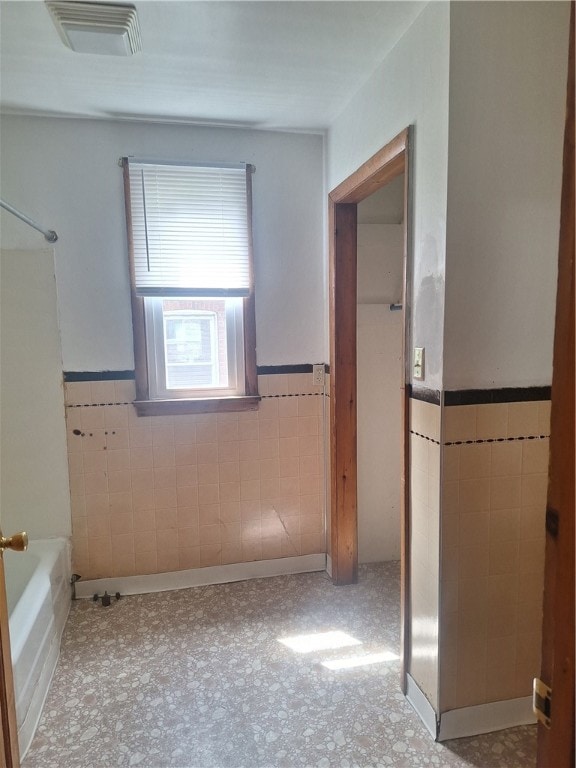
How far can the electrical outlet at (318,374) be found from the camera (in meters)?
2.44

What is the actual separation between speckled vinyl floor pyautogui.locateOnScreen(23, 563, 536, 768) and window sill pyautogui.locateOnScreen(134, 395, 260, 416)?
95 centimetres

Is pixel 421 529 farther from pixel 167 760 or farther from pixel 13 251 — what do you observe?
pixel 13 251

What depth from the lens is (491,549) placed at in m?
1.45

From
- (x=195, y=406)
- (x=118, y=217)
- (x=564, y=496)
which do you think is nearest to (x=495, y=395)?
(x=564, y=496)

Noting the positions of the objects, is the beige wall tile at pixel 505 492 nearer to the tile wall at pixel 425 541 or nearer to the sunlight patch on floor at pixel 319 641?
the tile wall at pixel 425 541

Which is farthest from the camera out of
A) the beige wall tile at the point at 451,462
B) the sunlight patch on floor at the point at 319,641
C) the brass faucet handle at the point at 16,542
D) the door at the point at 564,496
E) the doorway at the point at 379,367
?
the doorway at the point at 379,367

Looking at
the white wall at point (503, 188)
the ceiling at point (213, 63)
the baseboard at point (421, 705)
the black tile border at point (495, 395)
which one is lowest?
the baseboard at point (421, 705)

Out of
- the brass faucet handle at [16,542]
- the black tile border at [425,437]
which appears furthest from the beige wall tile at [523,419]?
the brass faucet handle at [16,542]

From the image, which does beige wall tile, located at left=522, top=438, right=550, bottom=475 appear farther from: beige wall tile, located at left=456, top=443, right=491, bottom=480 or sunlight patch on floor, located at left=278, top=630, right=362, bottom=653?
sunlight patch on floor, located at left=278, top=630, right=362, bottom=653

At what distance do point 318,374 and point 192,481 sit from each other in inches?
34.7

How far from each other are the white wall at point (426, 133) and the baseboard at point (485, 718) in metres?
1.08

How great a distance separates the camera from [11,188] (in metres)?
2.06

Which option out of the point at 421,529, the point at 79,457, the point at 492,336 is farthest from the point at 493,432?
the point at 79,457

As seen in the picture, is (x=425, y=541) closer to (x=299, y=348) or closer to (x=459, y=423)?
(x=459, y=423)
